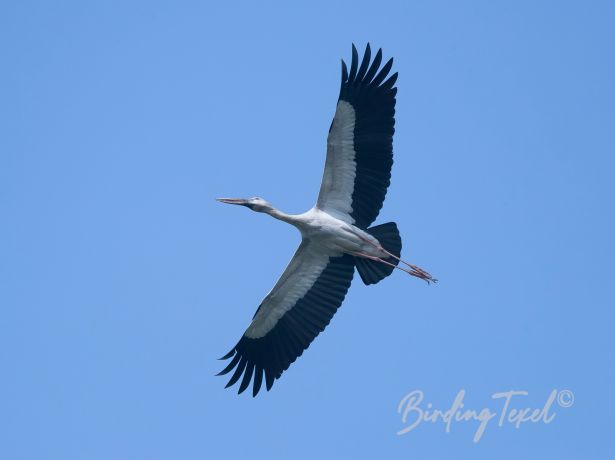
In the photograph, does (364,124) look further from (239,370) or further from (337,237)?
(239,370)

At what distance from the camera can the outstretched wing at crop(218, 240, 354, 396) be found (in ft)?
55.2

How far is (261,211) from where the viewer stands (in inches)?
666

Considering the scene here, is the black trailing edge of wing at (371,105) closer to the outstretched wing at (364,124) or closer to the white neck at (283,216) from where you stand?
the outstretched wing at (364,124)

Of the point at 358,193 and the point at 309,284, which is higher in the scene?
the point at 358,193

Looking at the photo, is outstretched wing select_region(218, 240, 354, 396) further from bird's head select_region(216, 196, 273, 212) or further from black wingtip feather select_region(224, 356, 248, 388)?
bird's head select_region(216, 196, 273, 212)

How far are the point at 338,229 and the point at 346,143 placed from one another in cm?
110

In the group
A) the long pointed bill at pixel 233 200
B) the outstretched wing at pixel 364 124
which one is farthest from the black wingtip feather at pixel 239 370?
the outstretched wing at pixel 364 124

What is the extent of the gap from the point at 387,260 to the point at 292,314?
4.91 ft

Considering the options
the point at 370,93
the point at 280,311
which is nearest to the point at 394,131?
the point at 370,93

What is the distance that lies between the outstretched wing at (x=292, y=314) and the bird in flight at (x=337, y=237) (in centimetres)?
1

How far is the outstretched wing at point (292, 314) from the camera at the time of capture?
1683 cm

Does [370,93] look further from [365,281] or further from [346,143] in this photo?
[365,281]

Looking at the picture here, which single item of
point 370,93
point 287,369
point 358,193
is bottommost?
point 287,369

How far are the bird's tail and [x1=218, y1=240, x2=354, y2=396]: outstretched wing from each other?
0.89ft
